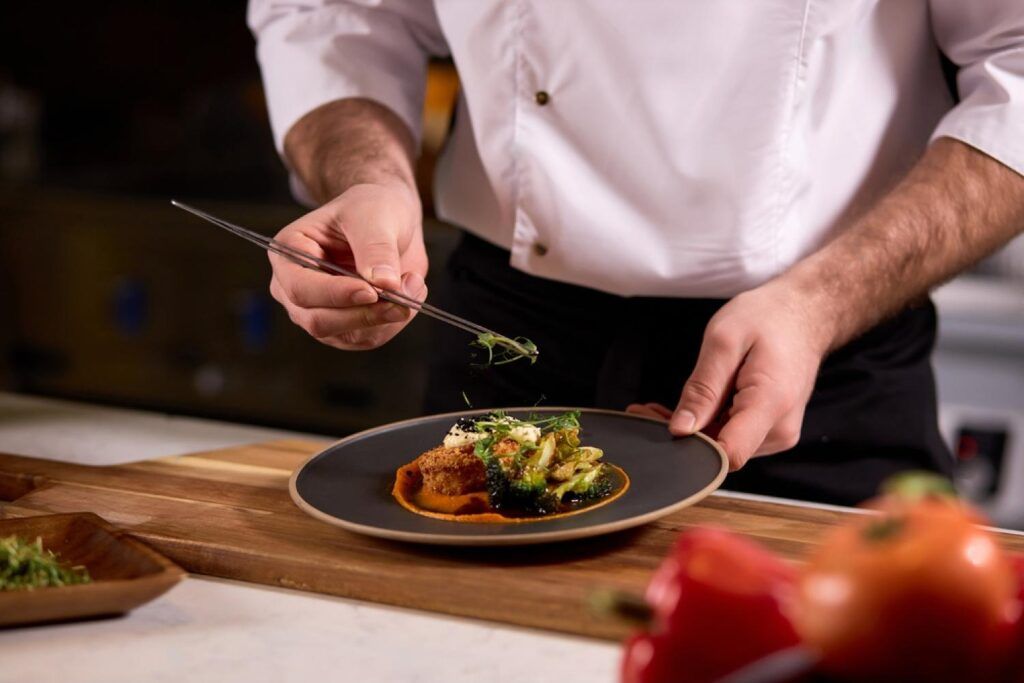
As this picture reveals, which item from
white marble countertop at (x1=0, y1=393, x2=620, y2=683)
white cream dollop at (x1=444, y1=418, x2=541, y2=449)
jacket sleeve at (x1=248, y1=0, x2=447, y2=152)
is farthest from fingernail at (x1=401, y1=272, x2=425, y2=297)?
jacket sleeve at (x1=248, y1=0, x2=447, y2=152)

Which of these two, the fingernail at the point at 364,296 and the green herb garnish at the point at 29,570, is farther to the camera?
the fingernail at the point at 364,296

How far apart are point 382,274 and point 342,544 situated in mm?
276

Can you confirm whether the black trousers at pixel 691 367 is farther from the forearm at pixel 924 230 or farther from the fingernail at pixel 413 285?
the fingernail at pixel 413 285

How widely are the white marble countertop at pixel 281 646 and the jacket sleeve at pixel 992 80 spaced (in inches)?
32.5

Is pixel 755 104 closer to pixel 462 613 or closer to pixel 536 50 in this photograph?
pixel 536 50

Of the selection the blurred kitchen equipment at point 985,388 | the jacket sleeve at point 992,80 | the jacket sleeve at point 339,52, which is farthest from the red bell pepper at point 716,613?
the blurred kitchen equipment at point 985,388

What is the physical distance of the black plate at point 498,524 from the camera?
38.1 inches

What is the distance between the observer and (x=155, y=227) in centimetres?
308

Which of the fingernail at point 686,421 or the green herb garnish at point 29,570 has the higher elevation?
the fingernail at point 686,421

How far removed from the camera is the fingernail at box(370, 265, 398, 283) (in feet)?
3.72

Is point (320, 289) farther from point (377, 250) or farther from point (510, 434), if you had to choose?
point (510, 434)

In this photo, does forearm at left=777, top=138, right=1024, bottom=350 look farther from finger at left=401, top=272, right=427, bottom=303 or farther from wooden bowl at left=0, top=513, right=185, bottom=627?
wooden bowl at left=0, top=513, right=185, bottom=627

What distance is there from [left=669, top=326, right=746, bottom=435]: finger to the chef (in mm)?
26

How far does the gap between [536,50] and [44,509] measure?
802 millimetres
